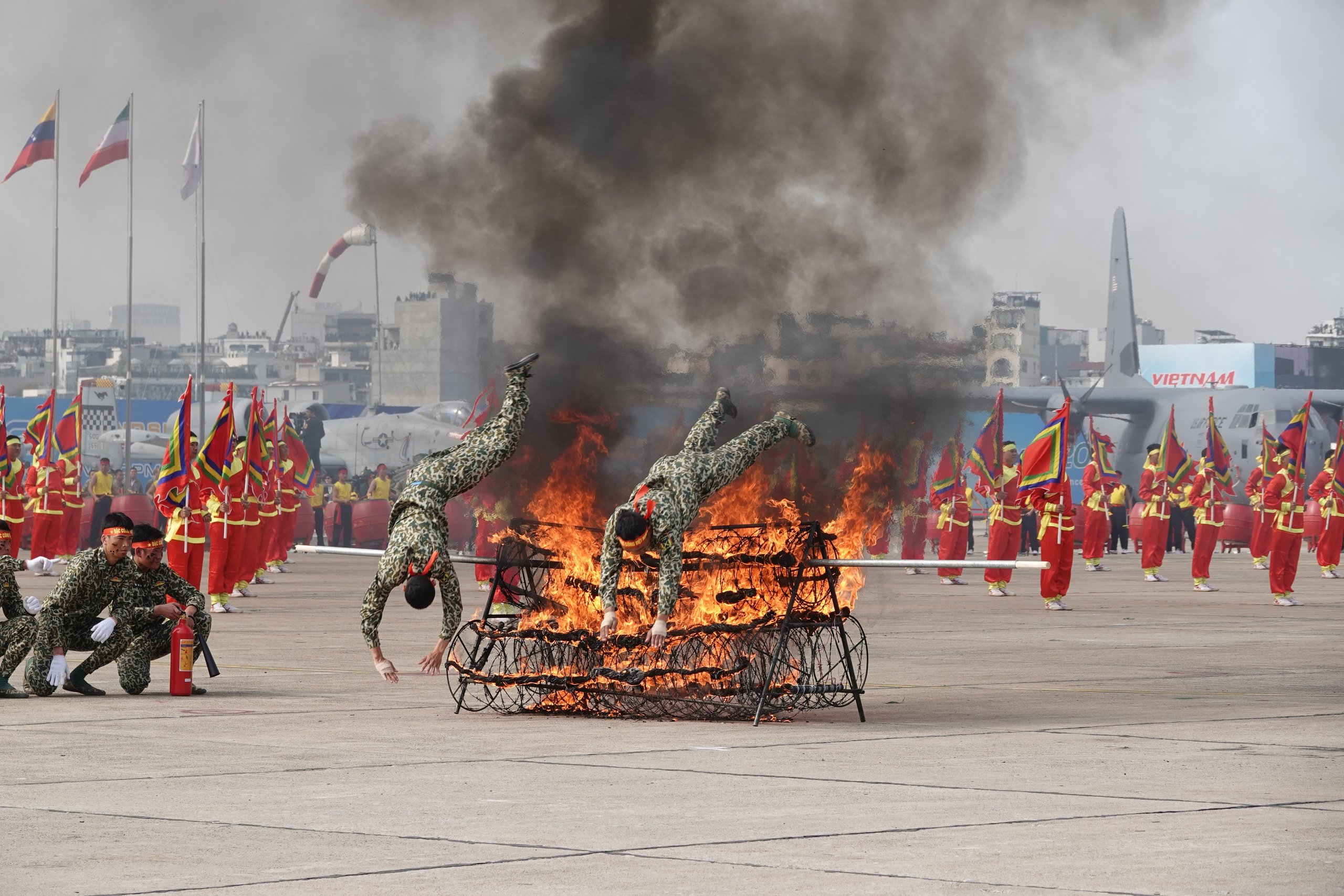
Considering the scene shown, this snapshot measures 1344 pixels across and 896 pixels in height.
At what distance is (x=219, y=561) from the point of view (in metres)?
22.3

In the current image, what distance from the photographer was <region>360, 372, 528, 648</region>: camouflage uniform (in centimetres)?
1112

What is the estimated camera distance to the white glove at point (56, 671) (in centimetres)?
1211

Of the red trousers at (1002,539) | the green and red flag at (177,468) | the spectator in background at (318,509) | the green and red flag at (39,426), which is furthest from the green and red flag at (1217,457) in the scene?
the green and red flag at (39,426)

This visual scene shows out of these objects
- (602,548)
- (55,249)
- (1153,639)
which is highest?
(55,249)

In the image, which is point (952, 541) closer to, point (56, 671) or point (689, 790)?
point (56, 671)

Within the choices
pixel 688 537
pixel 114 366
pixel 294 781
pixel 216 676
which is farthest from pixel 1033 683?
pixel 114 366

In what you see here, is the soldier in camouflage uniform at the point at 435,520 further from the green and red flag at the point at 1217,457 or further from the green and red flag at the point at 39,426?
the green and red flag at the point at 1217,457

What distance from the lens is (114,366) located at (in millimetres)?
168875

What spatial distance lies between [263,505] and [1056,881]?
72.7ft

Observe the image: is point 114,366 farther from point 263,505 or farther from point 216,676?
point 216,676

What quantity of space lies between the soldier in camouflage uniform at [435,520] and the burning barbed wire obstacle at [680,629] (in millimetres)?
330

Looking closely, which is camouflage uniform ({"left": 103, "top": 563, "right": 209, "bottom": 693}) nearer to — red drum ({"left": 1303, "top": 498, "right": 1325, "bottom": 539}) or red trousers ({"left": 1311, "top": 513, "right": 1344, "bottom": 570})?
red trousers ({"left": 1311, "top": 513, "right": 1344, "bottom": 570})

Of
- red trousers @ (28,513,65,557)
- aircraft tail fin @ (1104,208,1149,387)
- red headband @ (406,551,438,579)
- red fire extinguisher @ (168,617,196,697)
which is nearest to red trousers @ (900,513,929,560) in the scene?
red trousers @ (28,513,65,557)

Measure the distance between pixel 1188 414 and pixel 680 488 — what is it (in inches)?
1783
